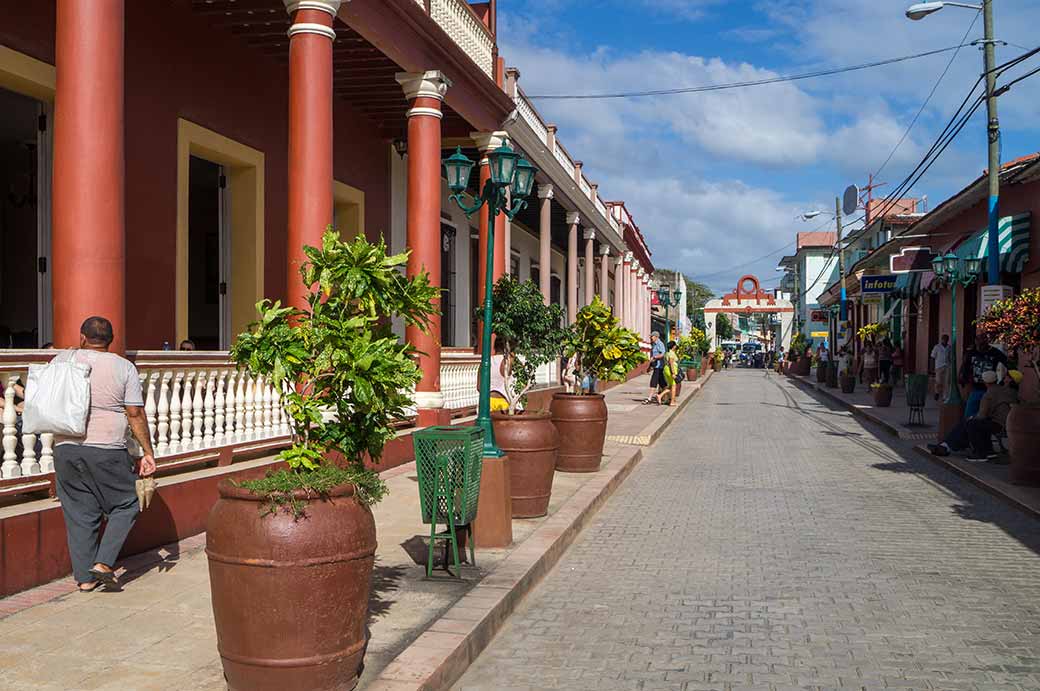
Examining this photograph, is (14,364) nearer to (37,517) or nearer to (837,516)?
(37,517)

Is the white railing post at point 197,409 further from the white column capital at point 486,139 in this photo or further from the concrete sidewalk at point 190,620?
the white column capital at point 486,139

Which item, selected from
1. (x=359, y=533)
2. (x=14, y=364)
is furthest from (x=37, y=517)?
(x=359, y=533)

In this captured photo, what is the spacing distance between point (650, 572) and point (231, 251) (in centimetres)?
775

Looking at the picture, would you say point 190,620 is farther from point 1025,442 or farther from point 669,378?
point 669,378

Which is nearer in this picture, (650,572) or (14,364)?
(14,364)

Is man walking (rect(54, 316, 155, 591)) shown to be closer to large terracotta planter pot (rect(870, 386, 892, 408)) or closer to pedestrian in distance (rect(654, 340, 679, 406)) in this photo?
pedestrian in distance (rect(654, 340, 679, 406))

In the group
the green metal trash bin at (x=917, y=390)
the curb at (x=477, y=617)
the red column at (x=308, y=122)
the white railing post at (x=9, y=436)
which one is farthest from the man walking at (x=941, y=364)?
the white railing post at (x=9, y=436)

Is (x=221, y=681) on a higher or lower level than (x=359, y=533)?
lower

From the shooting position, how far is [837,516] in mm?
9914

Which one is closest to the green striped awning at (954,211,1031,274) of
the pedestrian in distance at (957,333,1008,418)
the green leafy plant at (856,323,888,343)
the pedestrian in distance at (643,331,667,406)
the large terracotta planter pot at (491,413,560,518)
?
the pedestrian in distance at (643,331,667,406)

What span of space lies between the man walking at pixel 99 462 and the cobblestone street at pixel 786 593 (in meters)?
2.46

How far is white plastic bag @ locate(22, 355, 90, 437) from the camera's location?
5656mm

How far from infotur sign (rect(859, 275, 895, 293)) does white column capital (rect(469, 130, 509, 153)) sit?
18457mm

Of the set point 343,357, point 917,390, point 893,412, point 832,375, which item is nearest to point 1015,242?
point 917,390
